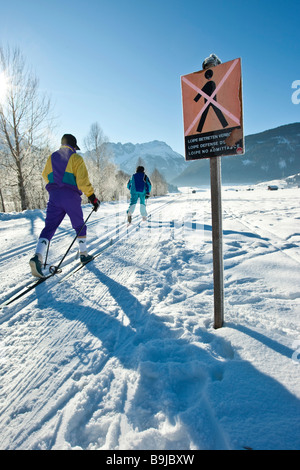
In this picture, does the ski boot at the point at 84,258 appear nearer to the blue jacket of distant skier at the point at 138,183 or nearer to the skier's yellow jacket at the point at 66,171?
the skier's yellow jacket at the point at 66,171

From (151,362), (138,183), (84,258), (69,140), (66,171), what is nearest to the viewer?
(151,362)

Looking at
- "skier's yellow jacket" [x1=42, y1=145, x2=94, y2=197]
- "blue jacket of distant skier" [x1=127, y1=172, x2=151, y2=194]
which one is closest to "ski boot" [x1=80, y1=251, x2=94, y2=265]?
"skier's yellow jacket" [x1=42, y1=145, x2=94, y2=197]

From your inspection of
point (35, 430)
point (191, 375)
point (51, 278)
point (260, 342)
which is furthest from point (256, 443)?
point (51, 278)

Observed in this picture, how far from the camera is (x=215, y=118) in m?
1.54

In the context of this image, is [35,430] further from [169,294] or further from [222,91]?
[222,91]

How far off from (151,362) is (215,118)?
177cm

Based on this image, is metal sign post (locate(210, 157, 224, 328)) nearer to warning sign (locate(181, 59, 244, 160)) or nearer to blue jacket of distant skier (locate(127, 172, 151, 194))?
warning sign (locate(181, 59, 244, 160))

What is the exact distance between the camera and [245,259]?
11.1ft

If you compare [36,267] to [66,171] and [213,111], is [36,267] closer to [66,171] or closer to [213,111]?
[66,171]

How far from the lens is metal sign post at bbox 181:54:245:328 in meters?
1.46

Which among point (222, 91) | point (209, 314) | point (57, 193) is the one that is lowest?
point (209, 314)

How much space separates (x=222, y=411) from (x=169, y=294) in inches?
53.8

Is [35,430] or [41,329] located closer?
[35,430]

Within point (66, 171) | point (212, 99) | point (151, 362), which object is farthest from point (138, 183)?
point (151, 362)
